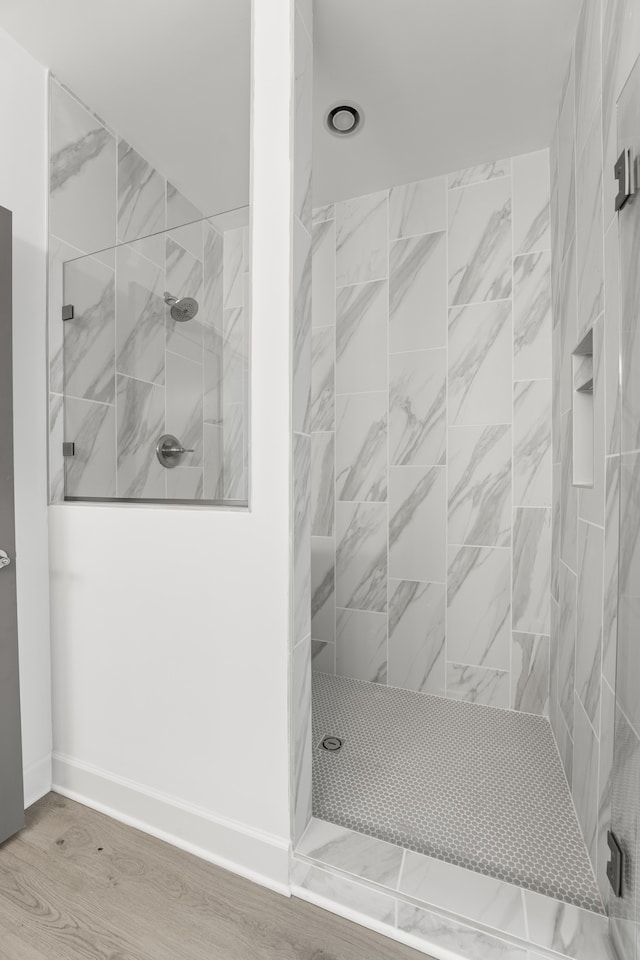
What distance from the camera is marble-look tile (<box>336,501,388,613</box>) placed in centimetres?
254

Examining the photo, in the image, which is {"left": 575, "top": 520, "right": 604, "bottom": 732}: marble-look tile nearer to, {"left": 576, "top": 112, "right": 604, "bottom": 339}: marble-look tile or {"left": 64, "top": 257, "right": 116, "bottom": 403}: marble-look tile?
{"left": 576, "top": 112, "right": 604, "bottom": 339}: marble-look tile

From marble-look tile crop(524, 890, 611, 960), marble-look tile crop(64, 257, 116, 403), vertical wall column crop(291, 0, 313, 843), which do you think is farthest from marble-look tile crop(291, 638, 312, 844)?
marble-look tile crop(64, 257, 116, 403)

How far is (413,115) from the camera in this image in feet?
6.46

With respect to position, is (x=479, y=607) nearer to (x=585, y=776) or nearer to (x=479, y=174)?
(x=585, y=776)

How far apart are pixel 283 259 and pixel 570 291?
109cm

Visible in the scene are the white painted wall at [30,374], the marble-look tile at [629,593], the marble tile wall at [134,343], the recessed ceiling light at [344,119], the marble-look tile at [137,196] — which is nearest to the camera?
the marble-look tile at [629,593]

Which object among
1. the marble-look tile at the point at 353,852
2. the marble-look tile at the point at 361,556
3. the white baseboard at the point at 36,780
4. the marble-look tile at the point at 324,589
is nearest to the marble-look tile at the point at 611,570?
the marble-look tile at the point at 353,852

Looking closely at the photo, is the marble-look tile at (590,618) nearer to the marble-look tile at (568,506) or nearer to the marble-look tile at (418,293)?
the marble-look tile at (568,506)

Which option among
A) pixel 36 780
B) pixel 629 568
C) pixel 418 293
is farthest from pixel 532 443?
pixel 36 780

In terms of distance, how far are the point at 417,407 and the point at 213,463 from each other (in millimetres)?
1315

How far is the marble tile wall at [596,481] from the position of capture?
108 cm

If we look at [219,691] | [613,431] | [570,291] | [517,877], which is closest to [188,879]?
[219,691]

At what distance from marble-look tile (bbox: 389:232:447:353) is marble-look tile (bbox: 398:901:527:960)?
2.13 meters

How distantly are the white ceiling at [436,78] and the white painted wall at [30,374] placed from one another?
1.03 m
